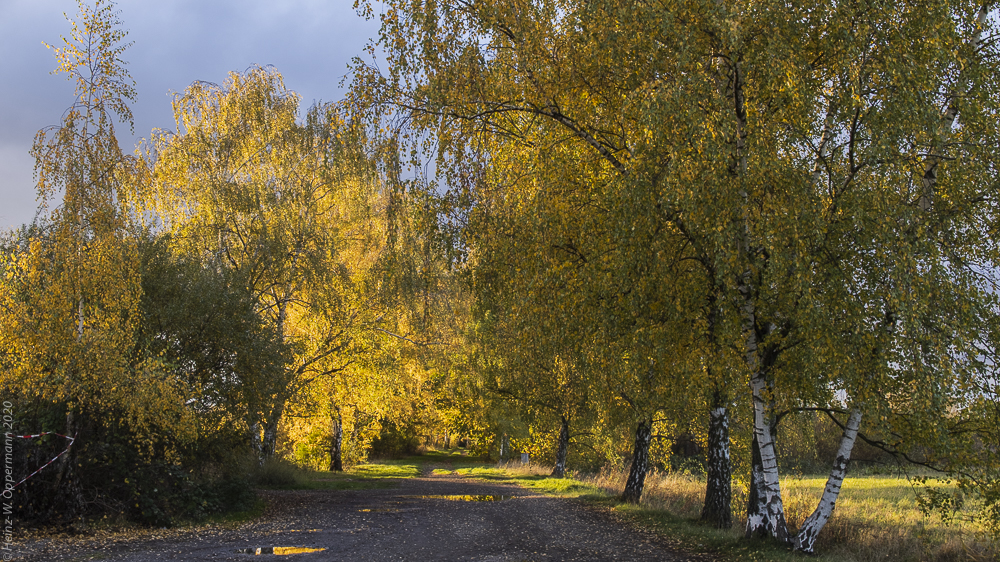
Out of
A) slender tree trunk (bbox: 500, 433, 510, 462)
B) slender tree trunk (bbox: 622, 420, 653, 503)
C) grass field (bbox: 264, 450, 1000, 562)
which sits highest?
slender tree trunk (bbox: 622, 420, 653, 503)

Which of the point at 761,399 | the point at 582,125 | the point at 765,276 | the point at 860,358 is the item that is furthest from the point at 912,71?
the point at 761,399

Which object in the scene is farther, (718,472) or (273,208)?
(273,208)

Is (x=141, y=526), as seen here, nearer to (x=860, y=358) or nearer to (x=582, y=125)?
(x=582, y=125)

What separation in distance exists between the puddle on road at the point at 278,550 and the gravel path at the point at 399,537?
0.07 meters

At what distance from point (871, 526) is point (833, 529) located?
135 centimetres

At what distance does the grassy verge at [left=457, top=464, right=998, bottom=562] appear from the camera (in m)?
11.0

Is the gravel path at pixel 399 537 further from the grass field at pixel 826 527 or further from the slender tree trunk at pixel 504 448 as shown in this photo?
the slender tree trunk at pixel 504 448

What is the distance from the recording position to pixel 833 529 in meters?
12.6

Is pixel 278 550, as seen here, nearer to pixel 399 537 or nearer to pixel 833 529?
pixel 399 537

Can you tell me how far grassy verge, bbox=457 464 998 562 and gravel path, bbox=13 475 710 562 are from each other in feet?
2.48

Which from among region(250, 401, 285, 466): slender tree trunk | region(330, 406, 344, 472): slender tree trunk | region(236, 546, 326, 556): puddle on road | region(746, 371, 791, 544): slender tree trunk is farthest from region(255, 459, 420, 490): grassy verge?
region(746, 371, 791, 544): slender tree trunk

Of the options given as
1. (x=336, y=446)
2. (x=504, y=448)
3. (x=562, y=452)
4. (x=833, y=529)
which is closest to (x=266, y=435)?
(x=336, y=446)

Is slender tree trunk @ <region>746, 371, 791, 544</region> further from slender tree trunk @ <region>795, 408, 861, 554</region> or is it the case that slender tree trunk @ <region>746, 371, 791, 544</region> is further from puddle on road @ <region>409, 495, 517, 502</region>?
puddle on road @ <region>409, 495, 517, 502</region>

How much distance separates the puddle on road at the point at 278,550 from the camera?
10984 mm
